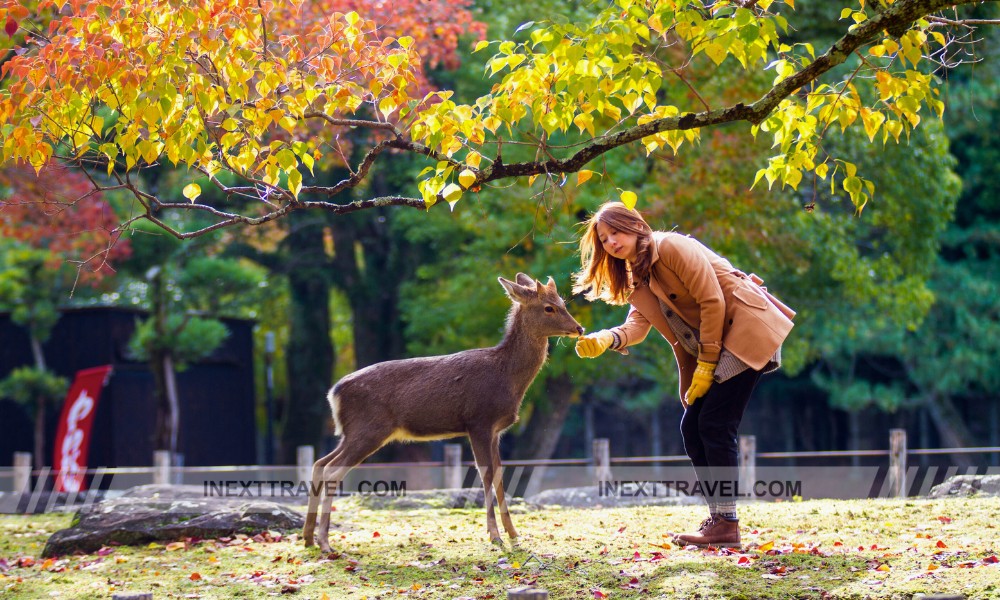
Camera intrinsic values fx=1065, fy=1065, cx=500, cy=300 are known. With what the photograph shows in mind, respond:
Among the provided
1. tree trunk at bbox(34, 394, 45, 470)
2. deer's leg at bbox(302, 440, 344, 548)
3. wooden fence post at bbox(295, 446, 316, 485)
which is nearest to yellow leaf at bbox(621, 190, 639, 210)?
deer's leg at bbox(302, 440, 344, 548)

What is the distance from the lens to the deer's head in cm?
695

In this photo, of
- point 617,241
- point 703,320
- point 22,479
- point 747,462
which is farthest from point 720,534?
point 22,479

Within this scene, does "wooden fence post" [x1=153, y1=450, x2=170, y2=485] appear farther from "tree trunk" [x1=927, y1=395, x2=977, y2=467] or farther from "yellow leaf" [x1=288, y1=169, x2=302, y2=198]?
"tree trunk" [x1=927, y1=395, x2=977, y2=467]

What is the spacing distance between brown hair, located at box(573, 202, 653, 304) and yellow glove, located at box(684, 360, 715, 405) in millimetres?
578

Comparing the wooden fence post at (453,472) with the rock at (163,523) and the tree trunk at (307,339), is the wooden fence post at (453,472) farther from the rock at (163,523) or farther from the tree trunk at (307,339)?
the tree trunk at (307,339)

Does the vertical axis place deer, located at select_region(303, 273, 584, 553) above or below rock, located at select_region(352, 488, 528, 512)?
above

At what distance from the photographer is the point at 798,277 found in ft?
53.6

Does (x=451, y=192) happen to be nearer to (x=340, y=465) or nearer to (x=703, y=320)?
(x=703, y=320)

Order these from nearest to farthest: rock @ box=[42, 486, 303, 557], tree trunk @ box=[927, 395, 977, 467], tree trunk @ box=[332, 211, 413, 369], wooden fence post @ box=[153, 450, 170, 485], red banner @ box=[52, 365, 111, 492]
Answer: rock @ box=[42, 486, 303, 557]
wooden fence post @ box=[153, 450, 170, 485]
red banner @ box=[52, 365, 111, 492]
tree trunk @ box=[332, 211, 413, 369]
tree trunk @ box=[927, 395, 977, 467]

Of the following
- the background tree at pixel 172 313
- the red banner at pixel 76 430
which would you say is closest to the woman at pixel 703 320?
the red banner at pixel 76 430

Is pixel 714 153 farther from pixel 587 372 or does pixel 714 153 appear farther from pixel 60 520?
pixel 60 520

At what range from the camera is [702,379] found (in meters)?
5.64

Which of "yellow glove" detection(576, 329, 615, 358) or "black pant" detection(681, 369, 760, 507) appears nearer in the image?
"black pant" detection(681, 369, 760, 507)

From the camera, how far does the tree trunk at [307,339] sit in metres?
21.0
